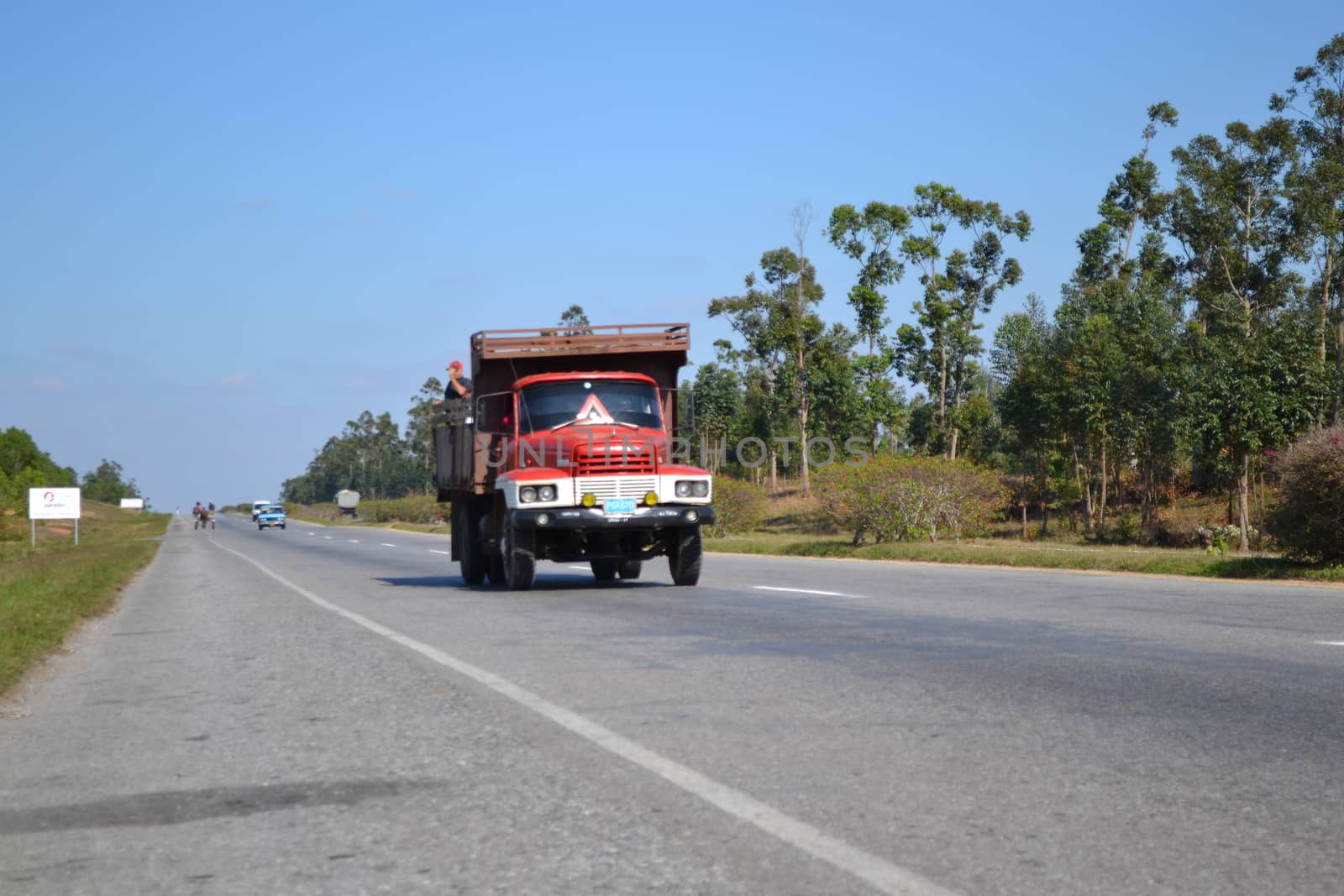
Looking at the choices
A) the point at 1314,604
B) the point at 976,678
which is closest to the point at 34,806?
the point at 976,678

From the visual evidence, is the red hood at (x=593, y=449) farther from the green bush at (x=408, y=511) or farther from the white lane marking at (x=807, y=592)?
the green bush at (x=408, y=511)

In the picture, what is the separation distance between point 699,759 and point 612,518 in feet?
35.4

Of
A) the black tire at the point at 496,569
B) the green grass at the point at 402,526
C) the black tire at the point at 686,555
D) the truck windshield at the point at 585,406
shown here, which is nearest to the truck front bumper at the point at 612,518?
the black tire at the point at 686,555

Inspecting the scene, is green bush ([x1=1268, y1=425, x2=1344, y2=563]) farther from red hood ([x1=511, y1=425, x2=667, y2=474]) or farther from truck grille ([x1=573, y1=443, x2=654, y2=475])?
truck grille ([x1=573, y1=443, x2=654, y2=475])

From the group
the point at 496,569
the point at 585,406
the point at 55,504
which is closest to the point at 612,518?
the point at 585,406

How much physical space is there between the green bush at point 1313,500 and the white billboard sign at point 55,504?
54812mm

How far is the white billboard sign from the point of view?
61156mm

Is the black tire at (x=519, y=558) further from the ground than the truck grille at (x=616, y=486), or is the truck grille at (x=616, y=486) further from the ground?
the truck grille at (x=616, y=486)

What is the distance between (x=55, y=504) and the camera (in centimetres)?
6228

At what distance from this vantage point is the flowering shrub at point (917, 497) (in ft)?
114

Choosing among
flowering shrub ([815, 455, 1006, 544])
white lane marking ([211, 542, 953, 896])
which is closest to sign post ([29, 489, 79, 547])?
flowering shrub ([815, 455, 1006, 544])

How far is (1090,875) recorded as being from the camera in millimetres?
4160

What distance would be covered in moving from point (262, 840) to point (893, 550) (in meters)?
Answer: 24.9

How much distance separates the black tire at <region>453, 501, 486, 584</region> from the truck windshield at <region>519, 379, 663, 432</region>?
278 centimetres
